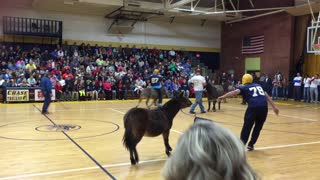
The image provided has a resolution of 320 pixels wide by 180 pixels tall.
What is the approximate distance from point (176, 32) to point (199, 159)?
96.9 feet

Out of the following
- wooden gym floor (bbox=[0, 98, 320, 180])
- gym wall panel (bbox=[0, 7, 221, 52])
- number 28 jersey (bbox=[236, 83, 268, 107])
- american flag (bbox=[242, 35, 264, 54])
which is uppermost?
gym wall panel (bbox=[0, 7, 221, 52])

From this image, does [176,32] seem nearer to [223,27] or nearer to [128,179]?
[223,27]

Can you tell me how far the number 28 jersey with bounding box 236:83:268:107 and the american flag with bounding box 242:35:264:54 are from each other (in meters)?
20.2

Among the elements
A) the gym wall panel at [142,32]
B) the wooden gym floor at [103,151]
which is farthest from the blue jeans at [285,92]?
the wooden gym floor at [103,151]

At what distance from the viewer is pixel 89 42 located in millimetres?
27016

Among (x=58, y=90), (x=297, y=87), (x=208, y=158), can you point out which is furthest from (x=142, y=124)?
(x=297, y=87)

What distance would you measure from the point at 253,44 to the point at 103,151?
73.7 ft

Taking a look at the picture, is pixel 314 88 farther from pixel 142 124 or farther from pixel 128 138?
pixel 128 138

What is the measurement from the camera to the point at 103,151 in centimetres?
757

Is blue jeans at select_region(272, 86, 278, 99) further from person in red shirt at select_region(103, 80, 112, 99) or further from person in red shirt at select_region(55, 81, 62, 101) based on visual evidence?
person in red shirt at select_region(55, 81, 62, 101)

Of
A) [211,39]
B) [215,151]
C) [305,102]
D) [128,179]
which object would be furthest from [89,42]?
[215,151]

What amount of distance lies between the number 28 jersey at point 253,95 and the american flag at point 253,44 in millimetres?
20152

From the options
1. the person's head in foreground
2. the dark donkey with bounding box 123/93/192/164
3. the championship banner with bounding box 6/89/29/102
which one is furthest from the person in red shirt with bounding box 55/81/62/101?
the person's head in foreground

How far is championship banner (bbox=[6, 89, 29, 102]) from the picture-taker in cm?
1942
